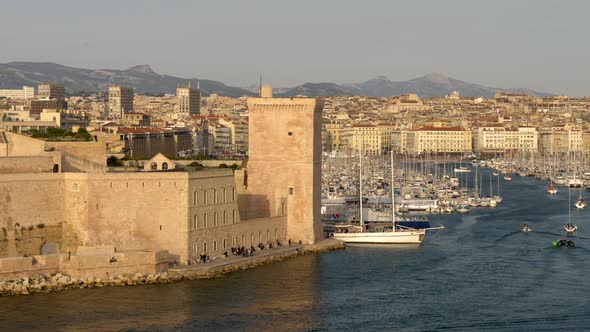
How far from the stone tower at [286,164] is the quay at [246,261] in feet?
1.58

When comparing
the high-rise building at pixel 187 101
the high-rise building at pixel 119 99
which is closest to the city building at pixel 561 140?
the high-rise building at pixel 187 101

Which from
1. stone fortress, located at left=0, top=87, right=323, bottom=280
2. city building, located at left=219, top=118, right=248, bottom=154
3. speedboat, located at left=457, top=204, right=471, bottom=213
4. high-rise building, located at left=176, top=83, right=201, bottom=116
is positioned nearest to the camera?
stone fortress, located at left=0, top=87, right=323, bottom=280

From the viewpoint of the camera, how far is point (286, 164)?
1298 inches

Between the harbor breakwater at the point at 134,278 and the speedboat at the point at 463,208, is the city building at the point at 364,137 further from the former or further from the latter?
the harbor breakwater at the point at 134,278

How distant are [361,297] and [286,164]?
798 centimetres

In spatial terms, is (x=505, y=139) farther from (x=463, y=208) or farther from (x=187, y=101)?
(x=463, y=208)

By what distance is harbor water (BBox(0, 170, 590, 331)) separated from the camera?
22.6m

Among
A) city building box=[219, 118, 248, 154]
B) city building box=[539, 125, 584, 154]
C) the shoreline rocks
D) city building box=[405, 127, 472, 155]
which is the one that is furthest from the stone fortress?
city building box=[405, 127, 472, 155]

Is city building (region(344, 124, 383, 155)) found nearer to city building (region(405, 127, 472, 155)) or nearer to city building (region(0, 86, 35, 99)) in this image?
city building (region(405, 127, 472, 155))

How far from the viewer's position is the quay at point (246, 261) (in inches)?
1046

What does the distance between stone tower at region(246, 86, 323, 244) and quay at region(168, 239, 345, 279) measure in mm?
482

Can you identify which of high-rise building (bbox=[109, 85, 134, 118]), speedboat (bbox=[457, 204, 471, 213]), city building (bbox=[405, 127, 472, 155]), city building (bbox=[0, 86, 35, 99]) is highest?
city building (bbox=[0, 86, 35, 99])

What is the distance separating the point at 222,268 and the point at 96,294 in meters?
3.89

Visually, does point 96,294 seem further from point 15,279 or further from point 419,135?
point 419,135
